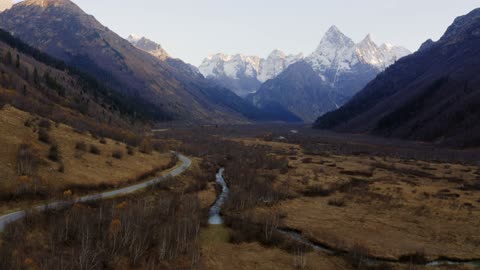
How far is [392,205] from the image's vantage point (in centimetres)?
5803

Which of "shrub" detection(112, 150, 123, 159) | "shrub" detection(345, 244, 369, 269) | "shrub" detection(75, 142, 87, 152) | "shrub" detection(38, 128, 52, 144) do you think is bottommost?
"shrub" detection(112, 150, 123, 159)

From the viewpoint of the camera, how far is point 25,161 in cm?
4559

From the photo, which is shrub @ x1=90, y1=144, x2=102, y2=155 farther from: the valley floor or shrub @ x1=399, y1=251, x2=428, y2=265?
shrub @ x1=399, y1=251, x2=428, y2=265

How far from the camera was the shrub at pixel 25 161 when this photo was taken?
144 ft

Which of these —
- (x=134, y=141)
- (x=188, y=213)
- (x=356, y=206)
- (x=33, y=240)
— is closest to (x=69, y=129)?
(x=134, y=141)

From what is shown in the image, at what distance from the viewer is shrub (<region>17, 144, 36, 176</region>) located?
43.9 meters

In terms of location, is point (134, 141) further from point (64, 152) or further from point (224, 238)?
point (224, 238)

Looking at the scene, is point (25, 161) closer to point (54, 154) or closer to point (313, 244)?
point (54, 154)

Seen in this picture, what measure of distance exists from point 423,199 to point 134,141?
7115 cm

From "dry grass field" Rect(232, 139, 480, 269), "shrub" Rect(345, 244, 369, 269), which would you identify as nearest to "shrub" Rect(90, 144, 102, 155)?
"dry grass field" Rect(232, 139, 480, 269)

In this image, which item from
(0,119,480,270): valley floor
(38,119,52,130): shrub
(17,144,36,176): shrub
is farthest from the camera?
(38,119,52,130): shrub

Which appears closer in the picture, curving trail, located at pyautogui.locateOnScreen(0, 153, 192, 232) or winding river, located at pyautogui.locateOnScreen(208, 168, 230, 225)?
curving trail, located at pyautogui.locateOnScreen(0, 153, 192, 232)

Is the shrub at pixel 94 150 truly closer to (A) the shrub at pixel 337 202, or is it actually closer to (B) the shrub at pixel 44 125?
(B) the shrub at pixel 44 125

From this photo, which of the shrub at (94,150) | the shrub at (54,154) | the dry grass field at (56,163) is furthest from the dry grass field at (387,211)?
the shrub at (94,150)
